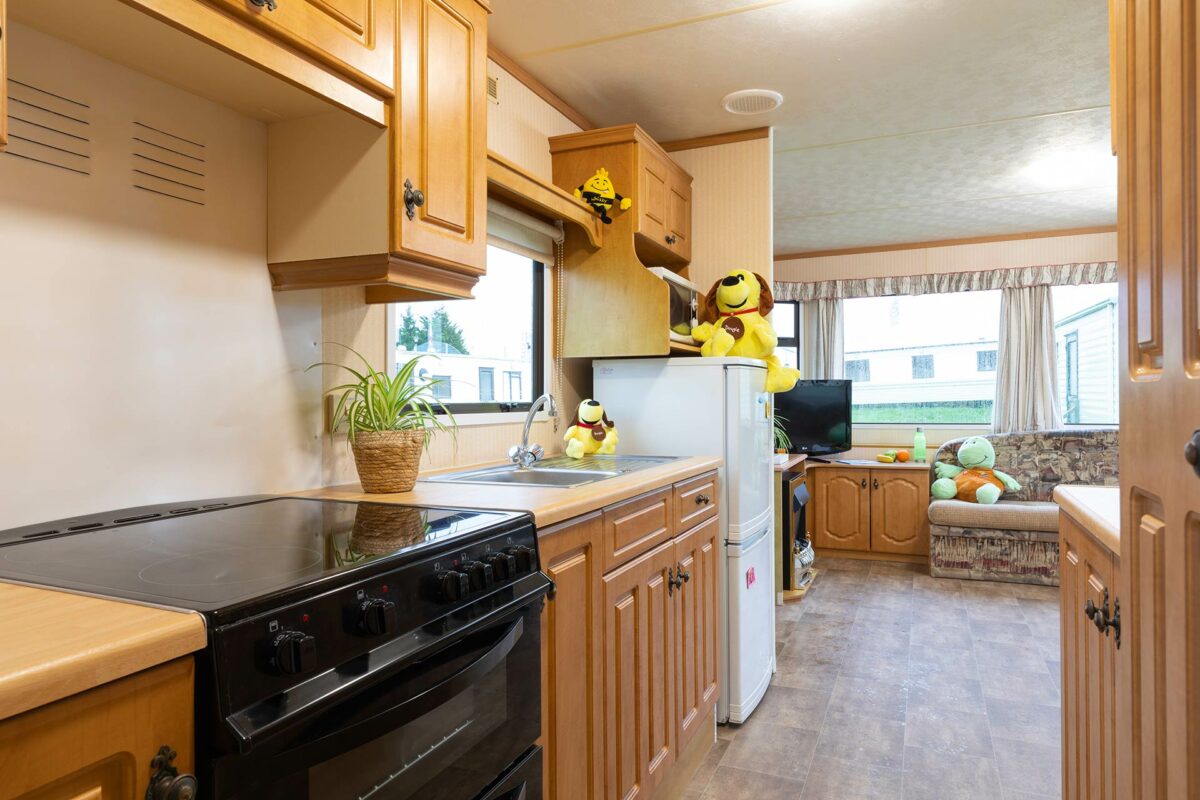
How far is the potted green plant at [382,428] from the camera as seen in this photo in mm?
1687

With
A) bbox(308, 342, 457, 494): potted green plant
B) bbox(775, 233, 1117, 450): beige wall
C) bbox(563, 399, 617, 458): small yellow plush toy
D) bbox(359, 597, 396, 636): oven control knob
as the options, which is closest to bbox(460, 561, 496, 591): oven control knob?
bbox(359, 597, 396, 636): oven control knob

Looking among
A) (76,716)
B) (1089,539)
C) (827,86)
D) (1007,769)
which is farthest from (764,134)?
(76,716)

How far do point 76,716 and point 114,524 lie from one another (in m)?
0.69

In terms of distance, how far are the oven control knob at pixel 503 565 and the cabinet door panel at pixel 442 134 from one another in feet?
2.26

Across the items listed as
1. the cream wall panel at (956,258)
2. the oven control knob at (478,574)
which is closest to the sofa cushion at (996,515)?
the cream wall panel at (956,258)

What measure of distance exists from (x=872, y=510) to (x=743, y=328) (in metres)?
3.03

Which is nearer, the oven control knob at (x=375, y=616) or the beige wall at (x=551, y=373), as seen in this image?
the oven control knob at (x=375, y=616)

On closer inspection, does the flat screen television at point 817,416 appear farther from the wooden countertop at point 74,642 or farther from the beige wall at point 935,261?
the wooden countertop at point 74,642

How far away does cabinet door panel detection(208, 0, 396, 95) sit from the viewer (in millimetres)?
1237

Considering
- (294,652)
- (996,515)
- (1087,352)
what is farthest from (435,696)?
(1087,352)

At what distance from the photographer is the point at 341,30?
1.38m

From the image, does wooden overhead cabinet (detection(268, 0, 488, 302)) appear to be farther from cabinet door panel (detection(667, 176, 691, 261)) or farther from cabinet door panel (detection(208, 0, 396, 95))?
cabinet door panel (detection(667, 176, 691, 261))

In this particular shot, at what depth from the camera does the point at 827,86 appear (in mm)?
2928

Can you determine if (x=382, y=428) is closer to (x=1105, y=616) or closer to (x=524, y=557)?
(x=524, y=557)
